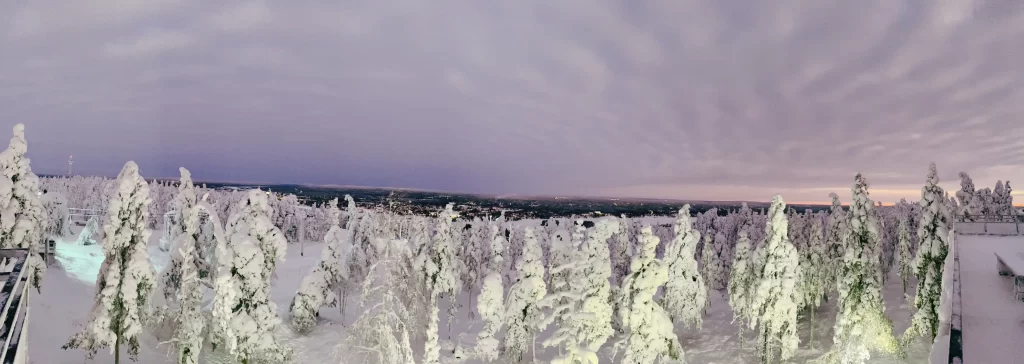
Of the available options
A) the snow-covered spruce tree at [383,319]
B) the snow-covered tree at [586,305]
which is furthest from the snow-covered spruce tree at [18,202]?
the snow-covered tree at [586,305]

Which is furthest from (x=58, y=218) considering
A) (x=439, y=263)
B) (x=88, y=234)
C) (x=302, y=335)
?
(x=439, y=263)

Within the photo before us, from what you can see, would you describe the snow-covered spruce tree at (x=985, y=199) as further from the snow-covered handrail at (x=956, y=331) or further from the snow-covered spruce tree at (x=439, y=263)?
the snow-covered spruce tree at (x=439, y=263)

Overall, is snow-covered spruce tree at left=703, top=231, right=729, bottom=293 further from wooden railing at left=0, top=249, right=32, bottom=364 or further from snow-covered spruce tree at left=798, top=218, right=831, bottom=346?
wooden railing at left=0, top=249, right=32, bottom=364

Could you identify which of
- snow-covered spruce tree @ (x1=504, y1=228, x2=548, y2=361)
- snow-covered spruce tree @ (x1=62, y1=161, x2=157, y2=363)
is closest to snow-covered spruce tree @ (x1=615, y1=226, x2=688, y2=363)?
snow-covered spruce tree @ (x1=504, y1=228, x2=548, y2=361)

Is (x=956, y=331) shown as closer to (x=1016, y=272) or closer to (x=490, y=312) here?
(x=1016, y=272)

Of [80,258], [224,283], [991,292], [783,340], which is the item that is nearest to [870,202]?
[783,340]

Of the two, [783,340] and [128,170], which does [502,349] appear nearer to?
[783,340]

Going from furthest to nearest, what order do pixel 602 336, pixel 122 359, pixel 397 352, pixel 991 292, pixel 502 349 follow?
pixel 502 349 → pixel 122 359 → pixel 397 352 → pixel 602 336 → pixel 991 292
